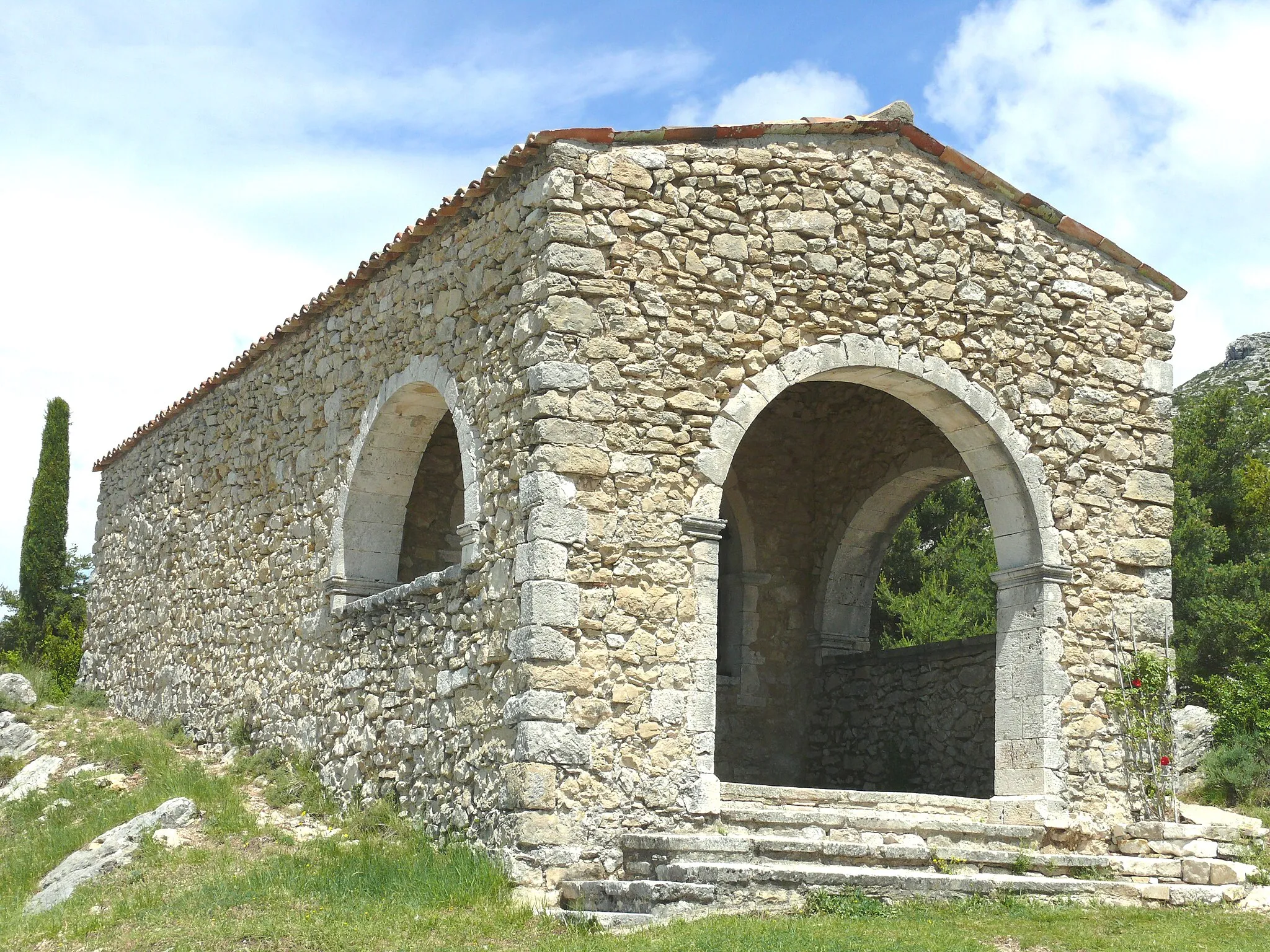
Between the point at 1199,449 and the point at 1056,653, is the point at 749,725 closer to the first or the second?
the point at 1056,653

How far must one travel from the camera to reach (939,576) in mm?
19391

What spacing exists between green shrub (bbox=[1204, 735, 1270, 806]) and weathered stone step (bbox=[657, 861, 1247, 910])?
3985mm

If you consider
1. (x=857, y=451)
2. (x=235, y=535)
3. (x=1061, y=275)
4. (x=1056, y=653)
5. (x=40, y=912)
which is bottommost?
(x=40, y=912)

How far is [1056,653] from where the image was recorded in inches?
378

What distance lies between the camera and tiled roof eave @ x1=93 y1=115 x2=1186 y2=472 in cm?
905

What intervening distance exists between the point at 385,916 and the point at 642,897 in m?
1.44

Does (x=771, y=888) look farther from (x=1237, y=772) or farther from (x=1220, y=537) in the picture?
(x=1220, y=537)

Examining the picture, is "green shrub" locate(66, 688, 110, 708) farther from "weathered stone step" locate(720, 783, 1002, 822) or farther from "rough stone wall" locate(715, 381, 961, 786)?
"weathered stone step" locate(720, 783, 1002, 822)

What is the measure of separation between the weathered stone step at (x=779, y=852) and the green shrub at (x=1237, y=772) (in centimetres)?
Answer: 423

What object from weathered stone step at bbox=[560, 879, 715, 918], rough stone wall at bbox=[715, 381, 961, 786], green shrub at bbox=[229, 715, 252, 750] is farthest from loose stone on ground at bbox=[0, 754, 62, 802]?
weathered stone step at bbox=[560, 879, 715, 918]

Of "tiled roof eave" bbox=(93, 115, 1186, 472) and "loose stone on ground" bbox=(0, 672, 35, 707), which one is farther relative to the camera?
"loose stone on ground" bbox=(0, 672, 35, 707)

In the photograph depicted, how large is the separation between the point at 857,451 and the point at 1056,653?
145 inches

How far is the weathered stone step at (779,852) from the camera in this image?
8031 mm

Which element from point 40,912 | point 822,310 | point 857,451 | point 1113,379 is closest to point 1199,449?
point 857,451
